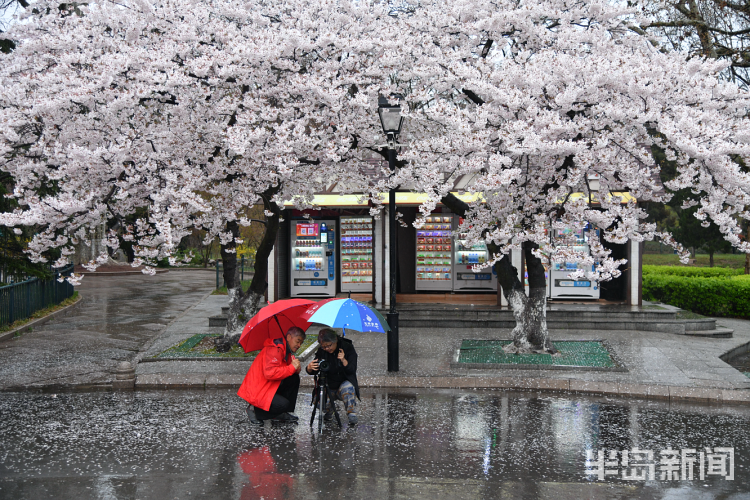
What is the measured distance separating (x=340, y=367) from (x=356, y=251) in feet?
37.1

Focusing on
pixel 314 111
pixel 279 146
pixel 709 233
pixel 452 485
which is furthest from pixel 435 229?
pixel 709 233

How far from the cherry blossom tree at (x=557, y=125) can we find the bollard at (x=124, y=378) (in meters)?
5.38

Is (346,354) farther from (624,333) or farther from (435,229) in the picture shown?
(435,229)

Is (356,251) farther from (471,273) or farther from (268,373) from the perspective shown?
(268,373)

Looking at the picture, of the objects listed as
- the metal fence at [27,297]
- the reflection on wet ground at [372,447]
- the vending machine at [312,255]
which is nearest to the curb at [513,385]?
the reflection on wet ground at [372,447]

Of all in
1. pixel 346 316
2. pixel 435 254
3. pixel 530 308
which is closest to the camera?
pixel 346 316

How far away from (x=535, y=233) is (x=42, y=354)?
32.0 feet

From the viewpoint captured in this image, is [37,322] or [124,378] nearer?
[124,378]

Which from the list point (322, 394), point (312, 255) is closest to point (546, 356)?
point (322, 394)

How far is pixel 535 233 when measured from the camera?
11.0 m

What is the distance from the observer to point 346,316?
7.58m

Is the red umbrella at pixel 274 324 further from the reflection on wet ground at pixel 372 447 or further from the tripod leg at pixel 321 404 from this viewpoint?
the reflection on wet ground at pixel 372 447

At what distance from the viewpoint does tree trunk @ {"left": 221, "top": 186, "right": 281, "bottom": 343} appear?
12.9 metres

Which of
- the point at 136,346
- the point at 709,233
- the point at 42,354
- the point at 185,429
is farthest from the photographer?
the point at 709,233
